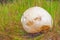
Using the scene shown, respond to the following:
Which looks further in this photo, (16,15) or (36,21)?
(16,15)

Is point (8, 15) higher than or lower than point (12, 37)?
higher

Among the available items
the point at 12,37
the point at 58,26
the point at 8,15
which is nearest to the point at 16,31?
the point at 12,37

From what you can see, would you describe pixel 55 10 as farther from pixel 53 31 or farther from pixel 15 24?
pixel 15 24

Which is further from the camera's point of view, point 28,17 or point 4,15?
point 4,15
